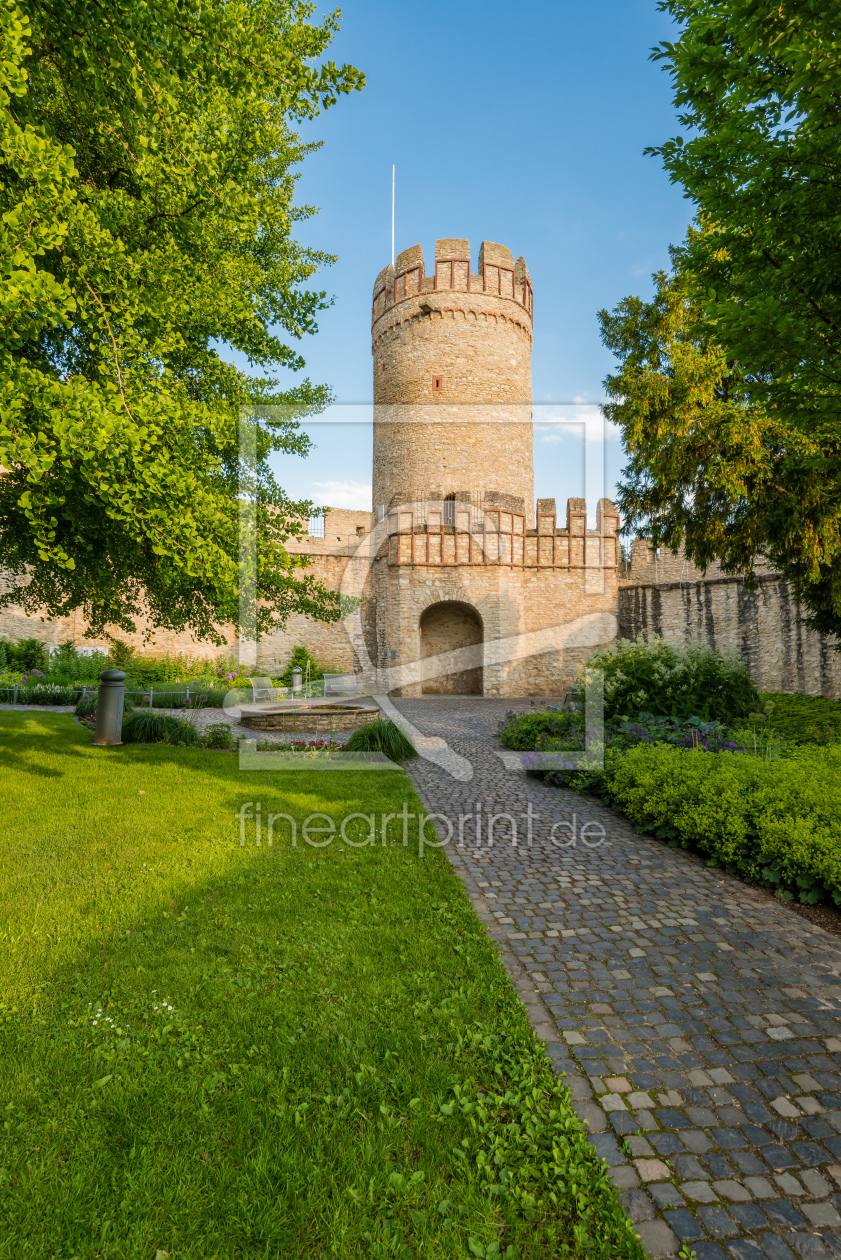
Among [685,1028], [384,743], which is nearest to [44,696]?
[384,743]

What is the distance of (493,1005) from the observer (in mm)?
2676

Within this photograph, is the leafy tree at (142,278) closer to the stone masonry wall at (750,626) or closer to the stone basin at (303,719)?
the stone basin at (303,719)

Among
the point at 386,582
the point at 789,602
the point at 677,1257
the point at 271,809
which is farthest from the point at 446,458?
the point at 677,1257

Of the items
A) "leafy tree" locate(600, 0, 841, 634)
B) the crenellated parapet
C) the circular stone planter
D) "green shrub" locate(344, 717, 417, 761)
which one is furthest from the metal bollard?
the crenellated parapet

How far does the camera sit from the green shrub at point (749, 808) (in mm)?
4027

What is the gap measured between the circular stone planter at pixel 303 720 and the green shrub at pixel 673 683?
423 cm

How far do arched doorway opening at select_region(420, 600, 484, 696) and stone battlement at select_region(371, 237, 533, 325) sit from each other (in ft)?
40.4

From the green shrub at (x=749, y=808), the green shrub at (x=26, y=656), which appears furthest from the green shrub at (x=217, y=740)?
the green shrub at (x=26, y=656)

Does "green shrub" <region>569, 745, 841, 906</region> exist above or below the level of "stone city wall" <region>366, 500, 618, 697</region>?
below

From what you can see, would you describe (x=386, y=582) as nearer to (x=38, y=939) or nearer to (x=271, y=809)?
(x=271, y=809)

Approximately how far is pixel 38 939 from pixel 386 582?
55.5 ft

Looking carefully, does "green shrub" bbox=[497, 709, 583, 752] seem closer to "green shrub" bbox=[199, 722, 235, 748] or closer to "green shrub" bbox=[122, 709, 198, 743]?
"green shrub" bbox=[199, 722, 235, 748]

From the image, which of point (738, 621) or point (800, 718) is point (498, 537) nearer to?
point (738, 621)

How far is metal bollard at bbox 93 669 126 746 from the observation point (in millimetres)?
8820
